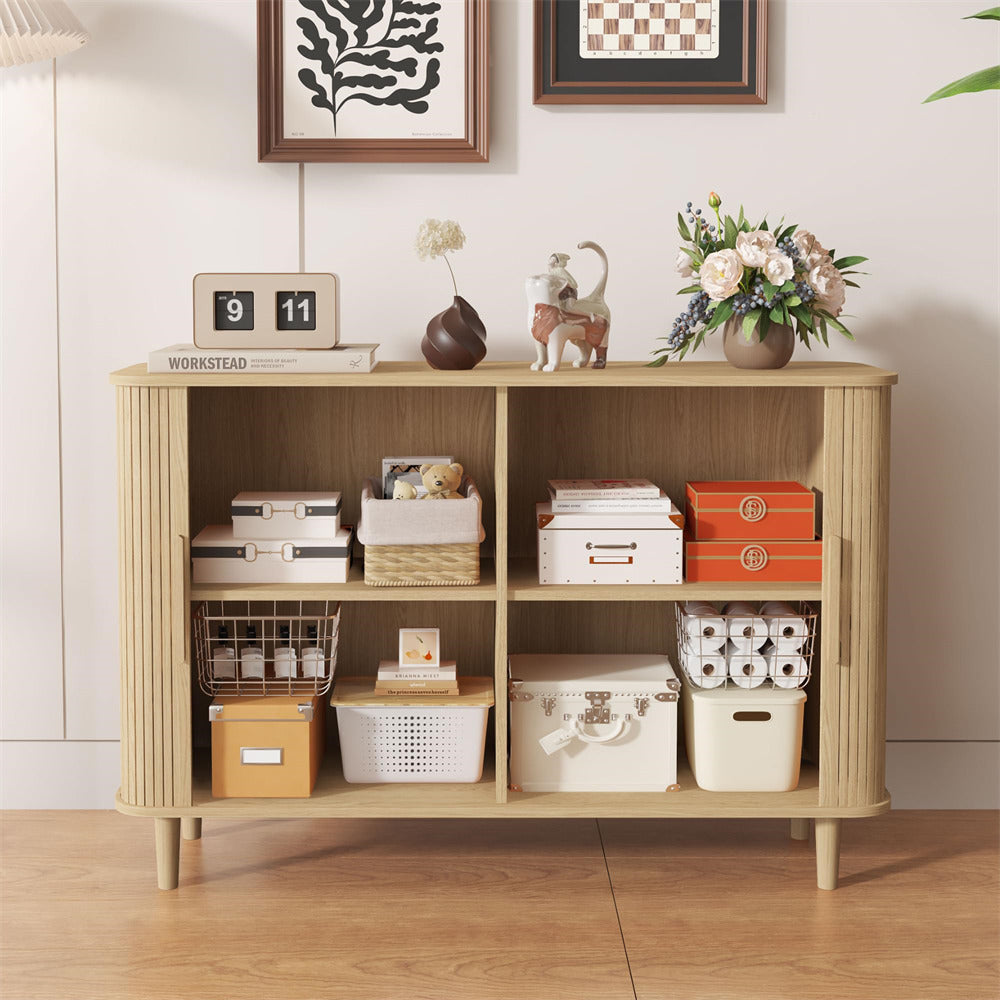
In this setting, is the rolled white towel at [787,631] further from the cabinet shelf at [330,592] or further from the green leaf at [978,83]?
the green leaf at [978,83]

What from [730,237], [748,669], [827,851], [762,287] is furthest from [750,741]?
[730,237]

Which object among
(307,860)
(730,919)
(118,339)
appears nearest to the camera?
(730,919)

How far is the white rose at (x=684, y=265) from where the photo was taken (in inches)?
87.3

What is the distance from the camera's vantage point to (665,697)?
222 cm


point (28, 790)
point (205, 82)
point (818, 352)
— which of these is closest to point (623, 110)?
point (818, 352)

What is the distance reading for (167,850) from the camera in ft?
7.16

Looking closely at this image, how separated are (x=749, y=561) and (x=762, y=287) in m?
0.50

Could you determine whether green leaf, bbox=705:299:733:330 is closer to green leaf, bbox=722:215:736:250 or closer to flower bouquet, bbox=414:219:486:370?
green leaf, bbox=722:215:736:250

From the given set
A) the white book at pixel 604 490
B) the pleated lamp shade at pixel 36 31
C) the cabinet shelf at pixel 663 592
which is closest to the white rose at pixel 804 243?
the white book at pixel 604 490

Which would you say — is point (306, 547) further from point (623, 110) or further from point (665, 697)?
point (623, 110)

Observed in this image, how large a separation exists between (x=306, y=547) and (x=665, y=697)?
28.7 inches

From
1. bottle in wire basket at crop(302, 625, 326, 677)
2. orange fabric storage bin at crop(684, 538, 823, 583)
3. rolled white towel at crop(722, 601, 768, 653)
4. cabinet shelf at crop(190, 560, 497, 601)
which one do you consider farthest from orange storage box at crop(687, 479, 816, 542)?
bottle in wire basket at crop(302, 625, 326, 677)

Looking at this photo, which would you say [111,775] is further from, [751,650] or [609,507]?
[751,650]

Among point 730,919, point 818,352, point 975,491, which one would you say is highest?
point 818,352
